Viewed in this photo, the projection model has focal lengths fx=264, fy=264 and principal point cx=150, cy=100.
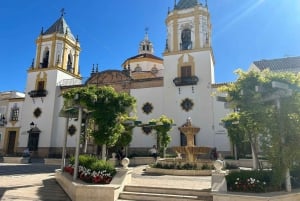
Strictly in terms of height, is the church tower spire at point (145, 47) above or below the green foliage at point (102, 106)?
above

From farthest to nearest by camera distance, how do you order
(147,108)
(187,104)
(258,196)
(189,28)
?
(189,28) → (147,108) → (187,104) → (258,196)

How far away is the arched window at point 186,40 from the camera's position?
26.2 m

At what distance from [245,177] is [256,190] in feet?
1.67

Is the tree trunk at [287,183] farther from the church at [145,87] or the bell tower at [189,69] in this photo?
the bell tower at [189,69]

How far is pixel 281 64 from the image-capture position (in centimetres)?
2947

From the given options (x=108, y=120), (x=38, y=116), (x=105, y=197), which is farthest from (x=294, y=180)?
(x=38, y=116)

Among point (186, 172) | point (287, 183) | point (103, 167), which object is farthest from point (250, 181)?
point (186, 172)

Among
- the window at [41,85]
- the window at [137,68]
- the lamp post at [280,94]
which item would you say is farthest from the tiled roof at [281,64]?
the window at [41,85]

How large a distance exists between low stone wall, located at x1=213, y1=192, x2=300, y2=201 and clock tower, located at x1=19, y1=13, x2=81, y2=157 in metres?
24.6

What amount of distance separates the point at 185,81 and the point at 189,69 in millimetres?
1462

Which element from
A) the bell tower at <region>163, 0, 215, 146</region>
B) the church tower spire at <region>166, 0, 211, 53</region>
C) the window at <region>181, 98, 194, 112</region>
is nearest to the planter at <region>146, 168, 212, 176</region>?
the bell tower at <region>163, 0, 215, 146</region>

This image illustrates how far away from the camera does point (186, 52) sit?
25.5 meters

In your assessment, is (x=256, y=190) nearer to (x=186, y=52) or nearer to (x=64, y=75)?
(x=186, y=52)

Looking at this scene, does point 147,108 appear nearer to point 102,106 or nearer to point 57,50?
point 57,50
